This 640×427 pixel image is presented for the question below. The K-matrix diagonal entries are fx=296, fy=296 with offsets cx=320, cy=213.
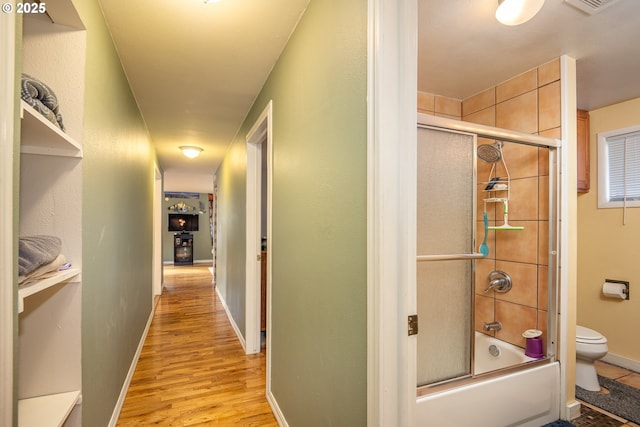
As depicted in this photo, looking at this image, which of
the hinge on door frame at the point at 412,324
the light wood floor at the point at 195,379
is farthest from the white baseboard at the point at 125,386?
the hinge on door frame at the point at 412,324

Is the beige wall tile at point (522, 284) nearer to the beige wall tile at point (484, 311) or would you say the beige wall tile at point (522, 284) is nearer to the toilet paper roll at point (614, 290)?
the beige wall tile at point (484, 311)

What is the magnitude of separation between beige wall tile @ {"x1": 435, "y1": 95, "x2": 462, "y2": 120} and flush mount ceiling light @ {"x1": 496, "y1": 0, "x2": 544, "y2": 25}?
3.99ft

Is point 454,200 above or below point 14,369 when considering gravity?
above

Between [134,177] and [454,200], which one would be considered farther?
[134,177]

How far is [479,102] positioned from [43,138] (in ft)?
9.26

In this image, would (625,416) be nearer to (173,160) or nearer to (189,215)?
(173,160)

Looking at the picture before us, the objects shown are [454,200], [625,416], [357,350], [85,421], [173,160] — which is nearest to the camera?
[357,350]

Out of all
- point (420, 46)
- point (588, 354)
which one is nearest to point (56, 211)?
point (420, 46)

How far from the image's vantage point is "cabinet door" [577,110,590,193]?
2.66 meters

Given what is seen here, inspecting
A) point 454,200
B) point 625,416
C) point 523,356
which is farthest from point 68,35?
point 625,416

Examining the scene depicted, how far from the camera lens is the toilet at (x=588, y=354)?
7.13 feet

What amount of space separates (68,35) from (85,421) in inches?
65.6

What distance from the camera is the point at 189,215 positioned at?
9.81 meters

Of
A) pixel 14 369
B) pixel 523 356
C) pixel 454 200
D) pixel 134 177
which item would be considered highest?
pixel 134 177
